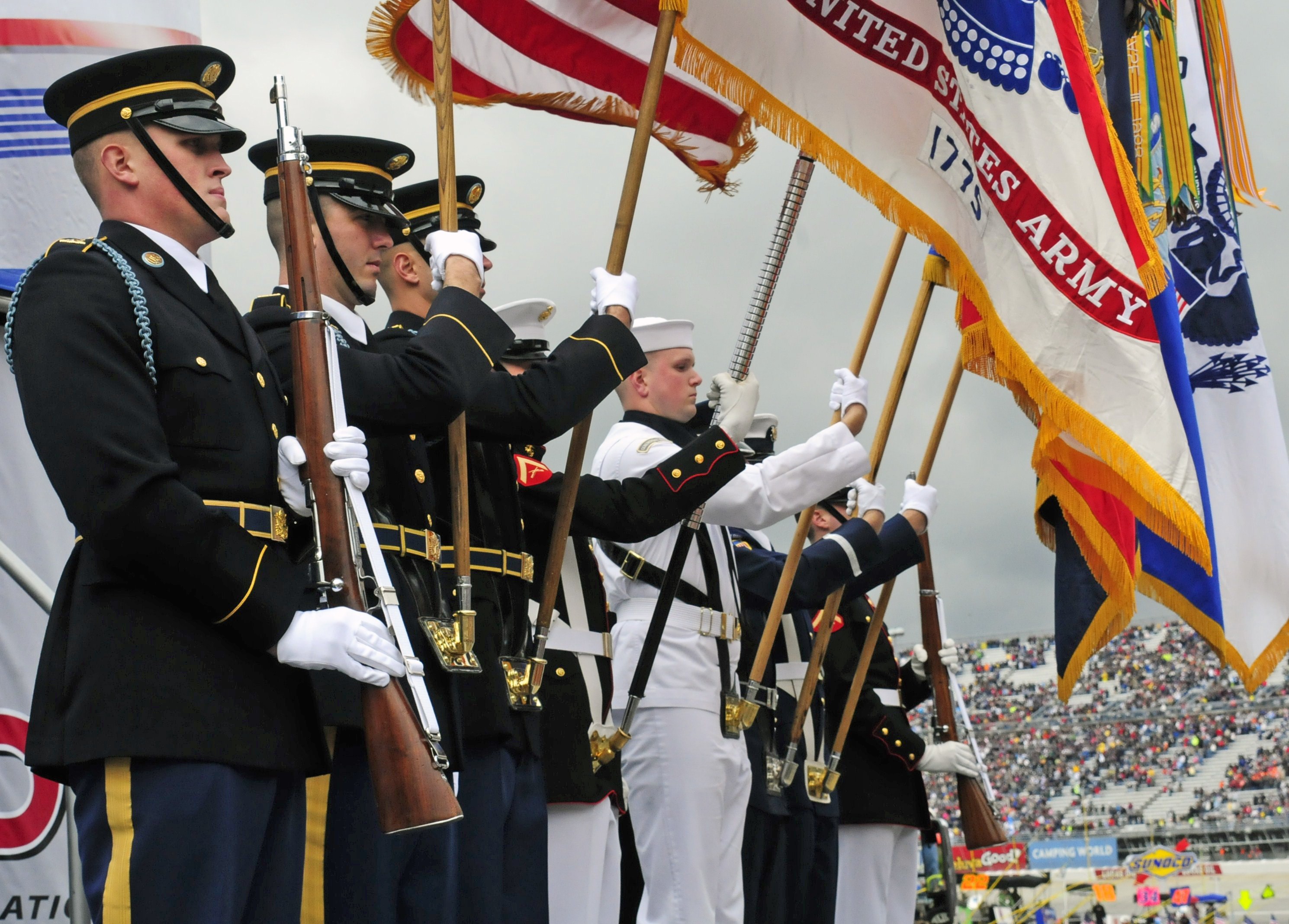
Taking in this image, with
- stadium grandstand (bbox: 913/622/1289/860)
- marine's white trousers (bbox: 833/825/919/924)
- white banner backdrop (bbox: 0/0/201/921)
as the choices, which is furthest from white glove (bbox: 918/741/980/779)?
stadium grandstand (bbox: 913/622/1289/860)

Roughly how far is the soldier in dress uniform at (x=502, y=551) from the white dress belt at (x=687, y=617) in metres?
0.94

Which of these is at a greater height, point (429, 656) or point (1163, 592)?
point (1163, 592)

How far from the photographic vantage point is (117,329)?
8.52ft

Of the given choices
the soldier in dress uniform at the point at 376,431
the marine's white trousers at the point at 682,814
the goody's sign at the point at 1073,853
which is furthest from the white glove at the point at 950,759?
the goody's sign at the point at 1073,853

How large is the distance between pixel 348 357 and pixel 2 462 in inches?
109

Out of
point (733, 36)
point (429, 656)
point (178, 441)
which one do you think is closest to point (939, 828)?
point (733, 36)

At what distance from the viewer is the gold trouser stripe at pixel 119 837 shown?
93.7 inches

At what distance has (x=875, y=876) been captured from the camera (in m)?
6.64

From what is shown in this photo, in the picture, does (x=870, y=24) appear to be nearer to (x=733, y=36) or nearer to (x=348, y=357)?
(x=733, y=36)

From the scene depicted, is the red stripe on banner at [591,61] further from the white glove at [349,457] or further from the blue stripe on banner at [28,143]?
the white glove at [349,457]

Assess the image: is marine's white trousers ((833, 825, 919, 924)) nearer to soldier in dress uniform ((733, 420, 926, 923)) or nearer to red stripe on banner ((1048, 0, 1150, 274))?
soldier in dress uniform ((733, 420, 926, 923))

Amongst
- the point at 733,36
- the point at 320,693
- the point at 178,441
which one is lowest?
the point at 320,693

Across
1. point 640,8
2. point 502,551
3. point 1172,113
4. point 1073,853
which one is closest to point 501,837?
point 502,551

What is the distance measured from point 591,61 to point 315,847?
322 cm
